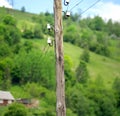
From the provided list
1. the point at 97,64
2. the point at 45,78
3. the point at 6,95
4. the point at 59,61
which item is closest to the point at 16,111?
the point at 6,95

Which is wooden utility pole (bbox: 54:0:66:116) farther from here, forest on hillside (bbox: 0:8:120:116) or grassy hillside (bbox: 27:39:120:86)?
grassy hillside (bbox: 27:39:120:86)

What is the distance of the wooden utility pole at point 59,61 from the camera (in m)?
14.4

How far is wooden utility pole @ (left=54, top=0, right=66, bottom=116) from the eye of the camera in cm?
1443

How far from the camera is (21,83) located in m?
116

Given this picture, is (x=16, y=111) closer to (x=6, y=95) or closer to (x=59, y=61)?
(x=6, y=95)

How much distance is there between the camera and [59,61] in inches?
573

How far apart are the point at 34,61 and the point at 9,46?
13696 mm

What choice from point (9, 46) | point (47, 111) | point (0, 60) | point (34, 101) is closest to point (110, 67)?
point (9, 46)

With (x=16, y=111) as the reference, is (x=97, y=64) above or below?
below

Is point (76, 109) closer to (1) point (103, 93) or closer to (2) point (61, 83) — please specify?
(1) point (103, 93)

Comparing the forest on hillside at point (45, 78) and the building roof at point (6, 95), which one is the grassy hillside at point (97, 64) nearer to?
the forest on hillside at point (45, 78)

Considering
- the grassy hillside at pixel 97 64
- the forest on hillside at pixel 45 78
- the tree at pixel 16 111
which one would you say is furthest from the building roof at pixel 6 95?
the grassy hillside at pixel 97 64

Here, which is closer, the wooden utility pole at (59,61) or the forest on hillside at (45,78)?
the wooden utility pole at (59,61)

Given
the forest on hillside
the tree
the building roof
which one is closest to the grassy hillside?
the forest on hillside
